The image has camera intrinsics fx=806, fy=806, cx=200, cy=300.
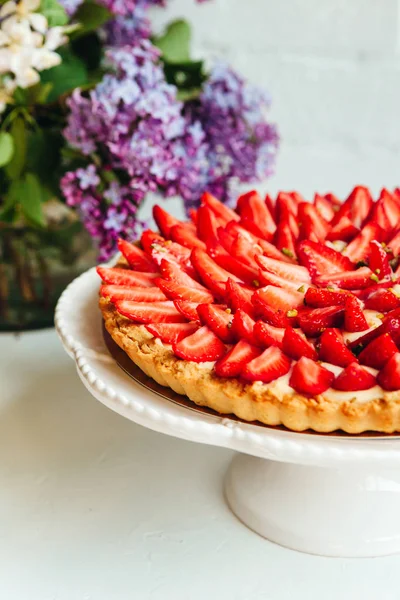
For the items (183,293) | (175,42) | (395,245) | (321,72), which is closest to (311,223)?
(395,245)

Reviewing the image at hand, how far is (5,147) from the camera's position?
160cm

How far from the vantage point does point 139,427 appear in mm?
1545

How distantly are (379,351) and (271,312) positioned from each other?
18 cm

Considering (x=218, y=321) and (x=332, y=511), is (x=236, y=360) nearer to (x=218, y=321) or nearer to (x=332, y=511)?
(x=218, y=321)

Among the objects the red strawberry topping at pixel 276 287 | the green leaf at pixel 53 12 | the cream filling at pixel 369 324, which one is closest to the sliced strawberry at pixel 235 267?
the red strawberry topping at pixel 276 287

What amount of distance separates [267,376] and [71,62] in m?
0.97

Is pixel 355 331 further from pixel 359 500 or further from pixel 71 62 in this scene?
pixel 71 62

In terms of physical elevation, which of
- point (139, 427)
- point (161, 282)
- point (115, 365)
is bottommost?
point (139, 427)

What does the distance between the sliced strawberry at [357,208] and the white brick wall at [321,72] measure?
39.0 inches

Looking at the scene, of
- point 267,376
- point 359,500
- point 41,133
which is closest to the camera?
point 267,376

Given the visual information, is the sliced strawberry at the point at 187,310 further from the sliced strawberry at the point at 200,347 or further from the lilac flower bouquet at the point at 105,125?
the lilac flower bouquet at the point at 105,125

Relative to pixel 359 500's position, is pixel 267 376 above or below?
above

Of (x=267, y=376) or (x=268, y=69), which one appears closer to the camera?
(x=267, y=376)

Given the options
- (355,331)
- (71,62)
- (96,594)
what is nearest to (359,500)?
(355,331)
